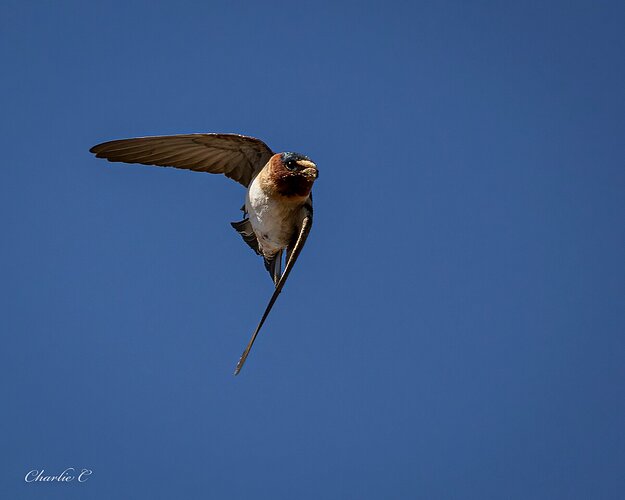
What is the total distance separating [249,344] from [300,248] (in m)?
1.06

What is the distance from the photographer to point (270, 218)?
5.75m

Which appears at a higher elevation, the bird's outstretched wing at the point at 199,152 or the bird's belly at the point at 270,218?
the bird's outstretched wing at the point at 199,152

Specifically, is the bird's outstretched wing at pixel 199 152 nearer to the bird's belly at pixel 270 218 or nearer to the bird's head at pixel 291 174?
the bird's belly at pixel 270 218

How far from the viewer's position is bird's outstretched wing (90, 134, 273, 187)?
5.76 meters

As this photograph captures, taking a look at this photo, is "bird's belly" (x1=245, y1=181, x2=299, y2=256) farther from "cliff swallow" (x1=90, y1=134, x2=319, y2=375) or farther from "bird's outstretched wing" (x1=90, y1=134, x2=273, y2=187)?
"bird's outstretched wing" (x1=90, y1=134, x2=273, y2=187)

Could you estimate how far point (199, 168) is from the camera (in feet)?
20.2

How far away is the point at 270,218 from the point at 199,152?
2.58ft

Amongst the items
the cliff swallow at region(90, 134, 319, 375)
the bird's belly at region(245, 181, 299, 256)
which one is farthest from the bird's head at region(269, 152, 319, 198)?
the bird's belly at region(245, 181, 299, 256)

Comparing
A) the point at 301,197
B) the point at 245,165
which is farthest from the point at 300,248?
the point at 245,165

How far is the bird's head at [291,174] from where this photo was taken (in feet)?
17.9

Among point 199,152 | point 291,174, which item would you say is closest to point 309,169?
point 291,174

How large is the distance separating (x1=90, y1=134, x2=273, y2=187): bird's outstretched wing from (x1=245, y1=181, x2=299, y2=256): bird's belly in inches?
11.3

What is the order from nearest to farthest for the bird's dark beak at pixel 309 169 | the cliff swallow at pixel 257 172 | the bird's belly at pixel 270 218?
1. the bird's dark beak at pixel 309 169
2. the cliff swallow at pixel 257 172
3. the bird's belly at pixel 270 218

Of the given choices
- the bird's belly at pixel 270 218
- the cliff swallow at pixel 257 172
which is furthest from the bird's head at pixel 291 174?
the bird's belly at pixel 270 218
